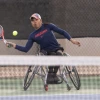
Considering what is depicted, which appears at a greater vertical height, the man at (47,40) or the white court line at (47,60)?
the man at (47,40)

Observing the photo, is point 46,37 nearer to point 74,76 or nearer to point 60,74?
point 60,74

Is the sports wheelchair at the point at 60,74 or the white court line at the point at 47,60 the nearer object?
the white court line at the point at 47,60

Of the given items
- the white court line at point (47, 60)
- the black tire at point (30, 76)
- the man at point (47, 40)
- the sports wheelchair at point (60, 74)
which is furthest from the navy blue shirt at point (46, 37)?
the white court line at point (47, 60)

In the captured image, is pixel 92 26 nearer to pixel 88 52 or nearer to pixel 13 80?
pixel 88 52

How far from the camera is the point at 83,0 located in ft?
28.3

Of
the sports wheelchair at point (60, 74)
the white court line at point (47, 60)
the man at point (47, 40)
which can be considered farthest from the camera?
the sports wheelchair at point (60, 74)

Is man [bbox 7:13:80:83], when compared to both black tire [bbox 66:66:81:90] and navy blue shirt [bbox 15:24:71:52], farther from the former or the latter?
black tire [bbox 66:66:81:90]

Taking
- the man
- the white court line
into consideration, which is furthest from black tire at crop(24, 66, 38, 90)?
the white court line

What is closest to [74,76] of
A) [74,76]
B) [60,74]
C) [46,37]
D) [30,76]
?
[74,76]

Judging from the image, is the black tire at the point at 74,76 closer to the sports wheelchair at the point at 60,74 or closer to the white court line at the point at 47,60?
the sports wheelchair at the point at 60,74

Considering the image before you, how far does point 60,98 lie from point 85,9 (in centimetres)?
277

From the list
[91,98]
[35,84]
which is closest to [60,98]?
[91,98]

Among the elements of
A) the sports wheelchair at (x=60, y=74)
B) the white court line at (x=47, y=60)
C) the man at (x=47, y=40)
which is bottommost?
the white court line at (x=47, y=60)

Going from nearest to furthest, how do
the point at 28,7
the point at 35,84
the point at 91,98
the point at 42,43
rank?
the point at 91,98 → the point at 42,43 → the point at 35,84 → the point at 28,7
